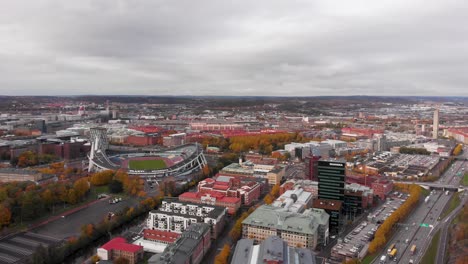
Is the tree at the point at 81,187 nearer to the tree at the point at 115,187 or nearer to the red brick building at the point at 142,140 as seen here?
the tree at the point at 115,187

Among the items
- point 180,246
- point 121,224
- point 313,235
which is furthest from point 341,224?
point 121,224

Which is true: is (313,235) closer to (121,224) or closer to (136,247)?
(136,247)

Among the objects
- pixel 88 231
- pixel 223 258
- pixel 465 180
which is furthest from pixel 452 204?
pixel 88 231

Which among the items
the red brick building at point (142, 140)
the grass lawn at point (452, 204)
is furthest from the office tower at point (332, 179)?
the red brick building at point (142, 140)

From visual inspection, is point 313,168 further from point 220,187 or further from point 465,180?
point 465,180

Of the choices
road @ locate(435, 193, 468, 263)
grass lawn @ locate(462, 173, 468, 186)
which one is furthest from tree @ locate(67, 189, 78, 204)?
grass lawn @ locate(462, 173, 468, 186)

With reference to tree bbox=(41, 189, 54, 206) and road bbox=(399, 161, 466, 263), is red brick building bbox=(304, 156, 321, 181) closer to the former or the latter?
road bbox=(399, 161, 466, 263)
